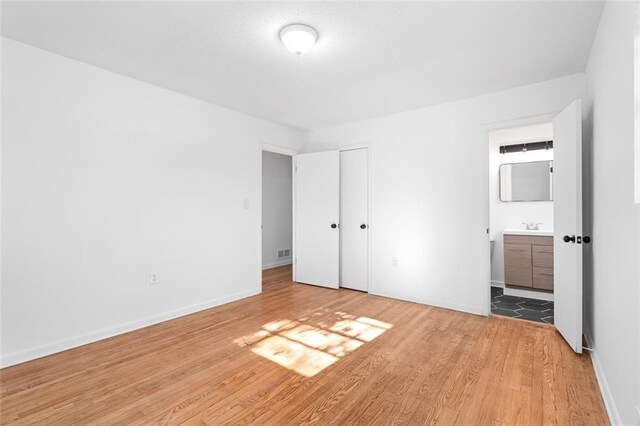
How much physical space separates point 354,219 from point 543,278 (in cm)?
269

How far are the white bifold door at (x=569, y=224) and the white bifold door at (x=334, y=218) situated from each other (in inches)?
89.5

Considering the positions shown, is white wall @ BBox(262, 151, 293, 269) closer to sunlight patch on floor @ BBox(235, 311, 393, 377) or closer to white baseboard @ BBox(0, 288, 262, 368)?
white baseboard @ BBox(0, 288, 262, 368)

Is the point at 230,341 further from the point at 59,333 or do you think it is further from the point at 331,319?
the point at 59,333

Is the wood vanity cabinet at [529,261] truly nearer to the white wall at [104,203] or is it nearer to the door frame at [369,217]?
the door frame at [369,217]

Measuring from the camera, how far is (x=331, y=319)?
345 cm

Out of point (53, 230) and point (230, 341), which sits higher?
point (53, 230)

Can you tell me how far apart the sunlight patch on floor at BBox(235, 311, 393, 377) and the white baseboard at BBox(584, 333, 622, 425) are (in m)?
1.61

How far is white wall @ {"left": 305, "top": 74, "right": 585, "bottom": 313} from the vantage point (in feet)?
11.7

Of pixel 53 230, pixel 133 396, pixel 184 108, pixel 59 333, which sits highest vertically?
pixel 184 108

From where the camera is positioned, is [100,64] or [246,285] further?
[246,285]

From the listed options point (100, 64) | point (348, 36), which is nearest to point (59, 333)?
Result: point (100, 64)

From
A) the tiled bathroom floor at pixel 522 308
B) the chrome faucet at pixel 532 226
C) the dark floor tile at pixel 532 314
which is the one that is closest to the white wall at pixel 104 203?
the tiled bathroom floor at pixel 522 308

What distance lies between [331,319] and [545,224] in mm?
3589

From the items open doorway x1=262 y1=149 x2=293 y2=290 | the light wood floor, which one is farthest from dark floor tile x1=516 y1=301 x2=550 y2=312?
open doorway x1=262 y1=149 x2=293 y2=290
